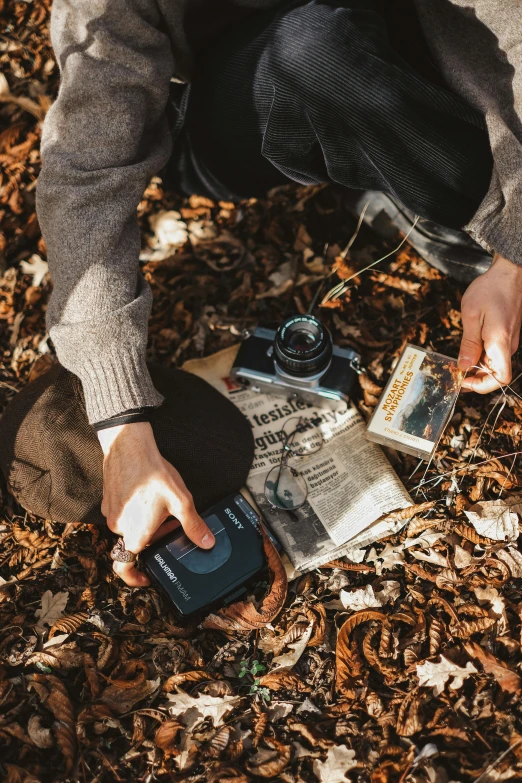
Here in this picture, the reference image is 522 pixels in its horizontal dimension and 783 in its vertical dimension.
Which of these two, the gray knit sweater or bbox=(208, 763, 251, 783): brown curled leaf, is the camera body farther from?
bbox=(208, 763, 251, 783): brown curled leaf

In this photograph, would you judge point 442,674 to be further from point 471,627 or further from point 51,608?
point 51,608

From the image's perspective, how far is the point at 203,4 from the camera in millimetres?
2658

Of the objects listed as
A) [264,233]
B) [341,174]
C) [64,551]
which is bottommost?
[64,551]

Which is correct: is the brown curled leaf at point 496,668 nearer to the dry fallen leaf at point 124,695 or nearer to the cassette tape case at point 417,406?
the cassette tape case at point 417,406

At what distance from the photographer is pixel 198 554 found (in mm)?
2570

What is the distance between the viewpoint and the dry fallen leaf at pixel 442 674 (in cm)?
238

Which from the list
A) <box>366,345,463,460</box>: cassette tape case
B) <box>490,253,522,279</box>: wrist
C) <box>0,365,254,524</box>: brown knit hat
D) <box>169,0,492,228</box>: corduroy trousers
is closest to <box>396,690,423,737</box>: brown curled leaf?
<box>366,345,463,460</box>: cassette tape case

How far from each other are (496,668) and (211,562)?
118 cm

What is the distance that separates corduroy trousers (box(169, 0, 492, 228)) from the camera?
240cm

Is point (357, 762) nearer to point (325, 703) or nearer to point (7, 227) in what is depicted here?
point (325, 703)

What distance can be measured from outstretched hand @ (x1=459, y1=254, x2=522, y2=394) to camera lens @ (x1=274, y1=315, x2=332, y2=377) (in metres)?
0.63

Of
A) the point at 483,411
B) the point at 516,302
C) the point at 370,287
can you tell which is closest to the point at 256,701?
the point at 483,411

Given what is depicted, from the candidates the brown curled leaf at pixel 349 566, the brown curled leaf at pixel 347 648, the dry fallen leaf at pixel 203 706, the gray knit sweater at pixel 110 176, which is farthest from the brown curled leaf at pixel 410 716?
the gray knit sweater at pixel 110 176

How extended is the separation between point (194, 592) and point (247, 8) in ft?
8.13
